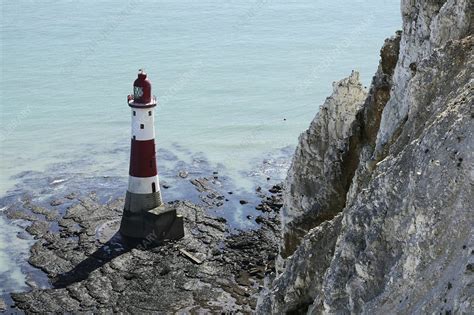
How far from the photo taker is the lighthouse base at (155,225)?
38344 millimetres

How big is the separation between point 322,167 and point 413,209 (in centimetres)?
965

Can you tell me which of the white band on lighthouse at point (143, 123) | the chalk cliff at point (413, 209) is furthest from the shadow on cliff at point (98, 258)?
the chalk cliff at point (413, 209)

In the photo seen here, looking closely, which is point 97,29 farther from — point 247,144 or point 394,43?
point 394,43

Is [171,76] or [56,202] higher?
[171,76]

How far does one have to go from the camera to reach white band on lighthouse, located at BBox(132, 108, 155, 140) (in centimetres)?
3697

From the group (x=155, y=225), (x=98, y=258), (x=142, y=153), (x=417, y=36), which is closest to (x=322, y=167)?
(x=417, y=36)

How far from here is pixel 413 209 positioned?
11.1 metres

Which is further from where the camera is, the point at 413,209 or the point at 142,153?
the point at 142,153

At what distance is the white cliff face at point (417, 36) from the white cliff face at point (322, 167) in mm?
3364

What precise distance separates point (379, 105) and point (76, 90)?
5018cm

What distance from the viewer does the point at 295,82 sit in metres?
67.9

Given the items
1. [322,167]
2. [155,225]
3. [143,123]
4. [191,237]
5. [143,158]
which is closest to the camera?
[322,167]

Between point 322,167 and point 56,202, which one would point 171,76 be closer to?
point 56,202

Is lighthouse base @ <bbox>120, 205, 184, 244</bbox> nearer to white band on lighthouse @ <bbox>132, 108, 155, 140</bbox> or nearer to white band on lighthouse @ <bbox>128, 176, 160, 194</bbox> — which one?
white band on lighthouse @ <bbox>128, 176, 160, 194</bbox>
